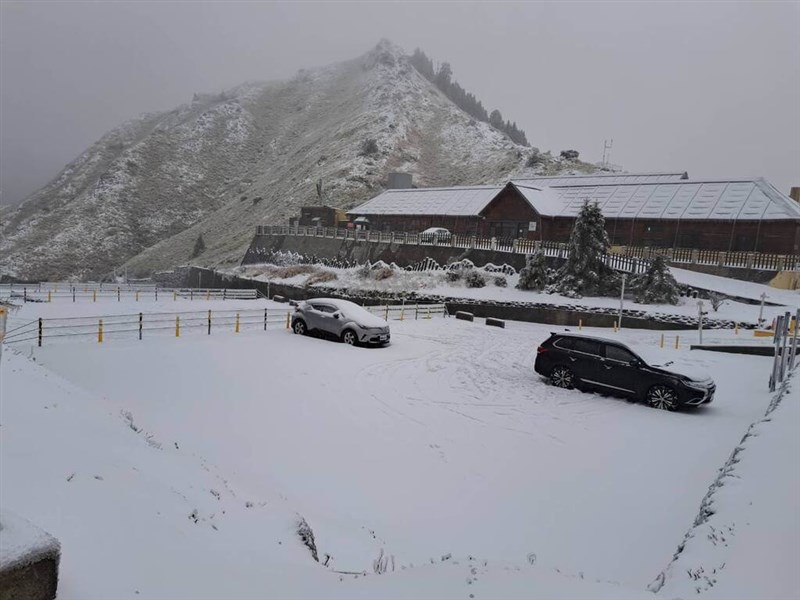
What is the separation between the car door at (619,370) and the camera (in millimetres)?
13773

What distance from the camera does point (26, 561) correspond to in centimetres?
295

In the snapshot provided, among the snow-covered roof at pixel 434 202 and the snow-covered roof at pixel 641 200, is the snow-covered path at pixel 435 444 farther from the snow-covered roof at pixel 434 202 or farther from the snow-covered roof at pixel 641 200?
the snow-covered roof at pixel 434 202

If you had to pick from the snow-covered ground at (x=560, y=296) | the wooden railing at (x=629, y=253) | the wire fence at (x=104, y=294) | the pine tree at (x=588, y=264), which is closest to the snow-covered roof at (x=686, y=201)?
the pine tree at (x=588, y=264)

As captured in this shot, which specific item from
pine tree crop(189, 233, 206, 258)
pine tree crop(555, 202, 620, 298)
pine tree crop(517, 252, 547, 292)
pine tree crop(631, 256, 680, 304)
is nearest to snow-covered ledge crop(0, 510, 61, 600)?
pine tree crop(631, 256, 680, 304)

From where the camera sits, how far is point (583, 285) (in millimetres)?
31094

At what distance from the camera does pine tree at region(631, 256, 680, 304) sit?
28417mm

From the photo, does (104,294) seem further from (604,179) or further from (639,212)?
(604,179)

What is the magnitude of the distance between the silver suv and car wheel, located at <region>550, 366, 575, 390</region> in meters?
6.85

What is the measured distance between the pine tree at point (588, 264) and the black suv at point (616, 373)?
54.7 ft

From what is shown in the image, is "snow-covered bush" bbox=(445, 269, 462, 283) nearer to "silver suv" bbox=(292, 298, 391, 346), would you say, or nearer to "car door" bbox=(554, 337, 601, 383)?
"silver suv" bbox=(292, 298, 391, 346)

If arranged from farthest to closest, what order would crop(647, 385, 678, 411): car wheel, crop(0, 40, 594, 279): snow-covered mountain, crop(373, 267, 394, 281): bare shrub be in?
crop(0, 40, 594, 279): snow-covered mountain → crop(373, 267, 394, 281): bare shrub → crop(647, 385, 678, 411): car wheel

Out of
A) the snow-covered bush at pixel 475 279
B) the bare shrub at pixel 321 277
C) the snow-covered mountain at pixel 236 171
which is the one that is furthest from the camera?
the snow-covered mountain at pixel 236 171

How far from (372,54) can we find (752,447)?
563 feet

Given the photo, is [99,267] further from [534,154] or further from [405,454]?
[405,454]
